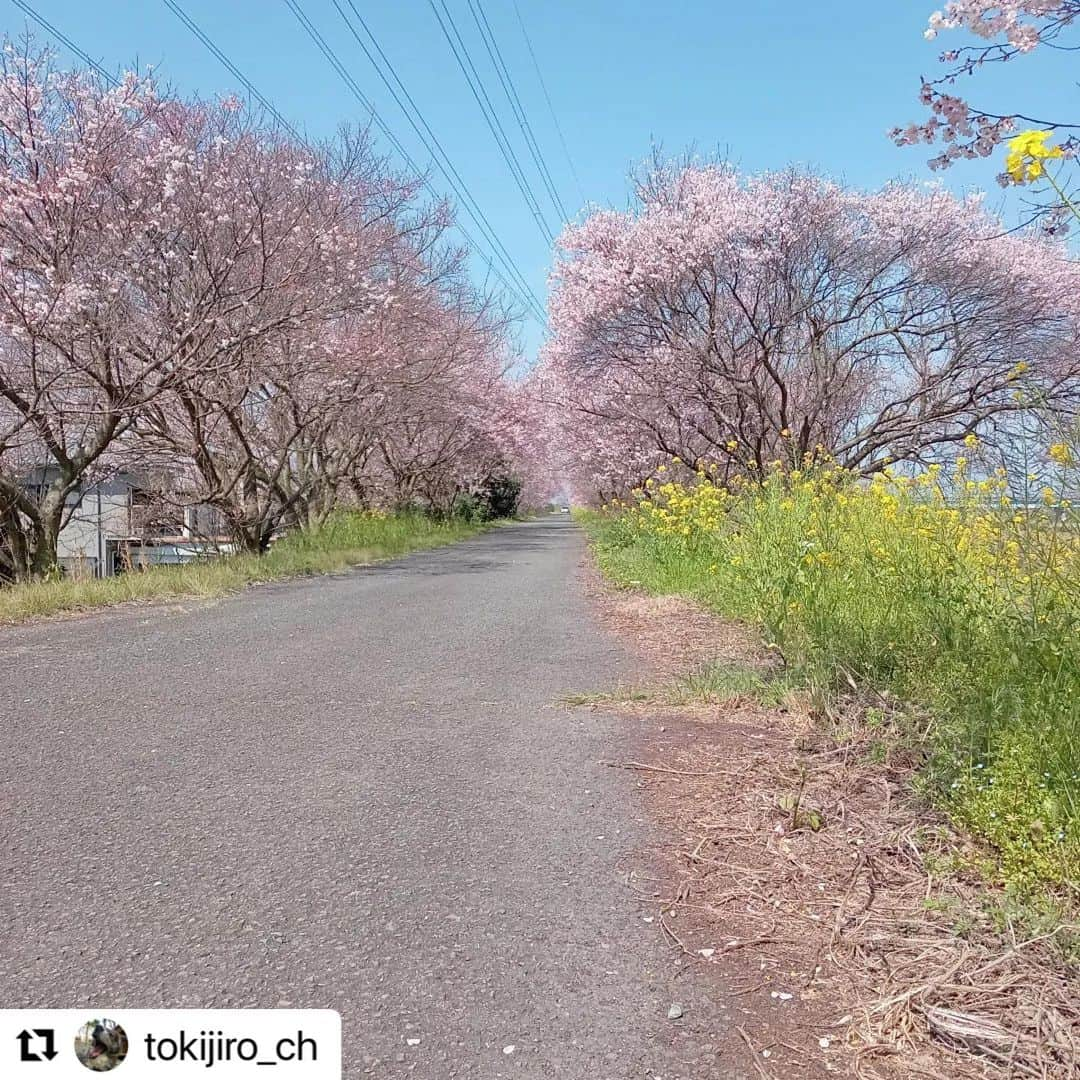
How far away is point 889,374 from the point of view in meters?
14.7

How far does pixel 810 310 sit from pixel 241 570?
9.92 meters

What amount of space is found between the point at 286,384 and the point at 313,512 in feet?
17.9

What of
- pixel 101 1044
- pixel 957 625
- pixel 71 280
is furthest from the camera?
pixel 71 280

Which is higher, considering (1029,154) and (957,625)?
(1029,154)

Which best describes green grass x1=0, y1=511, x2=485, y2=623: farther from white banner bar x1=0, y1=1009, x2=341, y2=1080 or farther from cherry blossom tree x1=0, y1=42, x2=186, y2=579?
white banner bar x1=0, y1=1009, x2=341, y2=1080

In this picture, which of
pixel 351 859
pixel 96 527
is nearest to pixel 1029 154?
pixel 351 859

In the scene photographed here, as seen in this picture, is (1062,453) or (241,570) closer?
(1062,453)

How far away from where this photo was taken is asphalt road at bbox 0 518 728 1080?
1.83m

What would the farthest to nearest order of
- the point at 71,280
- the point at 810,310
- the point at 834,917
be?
the point at 810,310, the point at 71,280, the point at 834,917

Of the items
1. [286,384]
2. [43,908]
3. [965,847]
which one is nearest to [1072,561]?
[965,847]

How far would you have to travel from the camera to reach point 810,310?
13.5 m

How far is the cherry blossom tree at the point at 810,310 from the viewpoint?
42.4ft

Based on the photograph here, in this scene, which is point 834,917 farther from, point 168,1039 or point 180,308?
point 180,308

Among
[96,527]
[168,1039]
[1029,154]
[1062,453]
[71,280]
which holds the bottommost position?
[168,1039]
